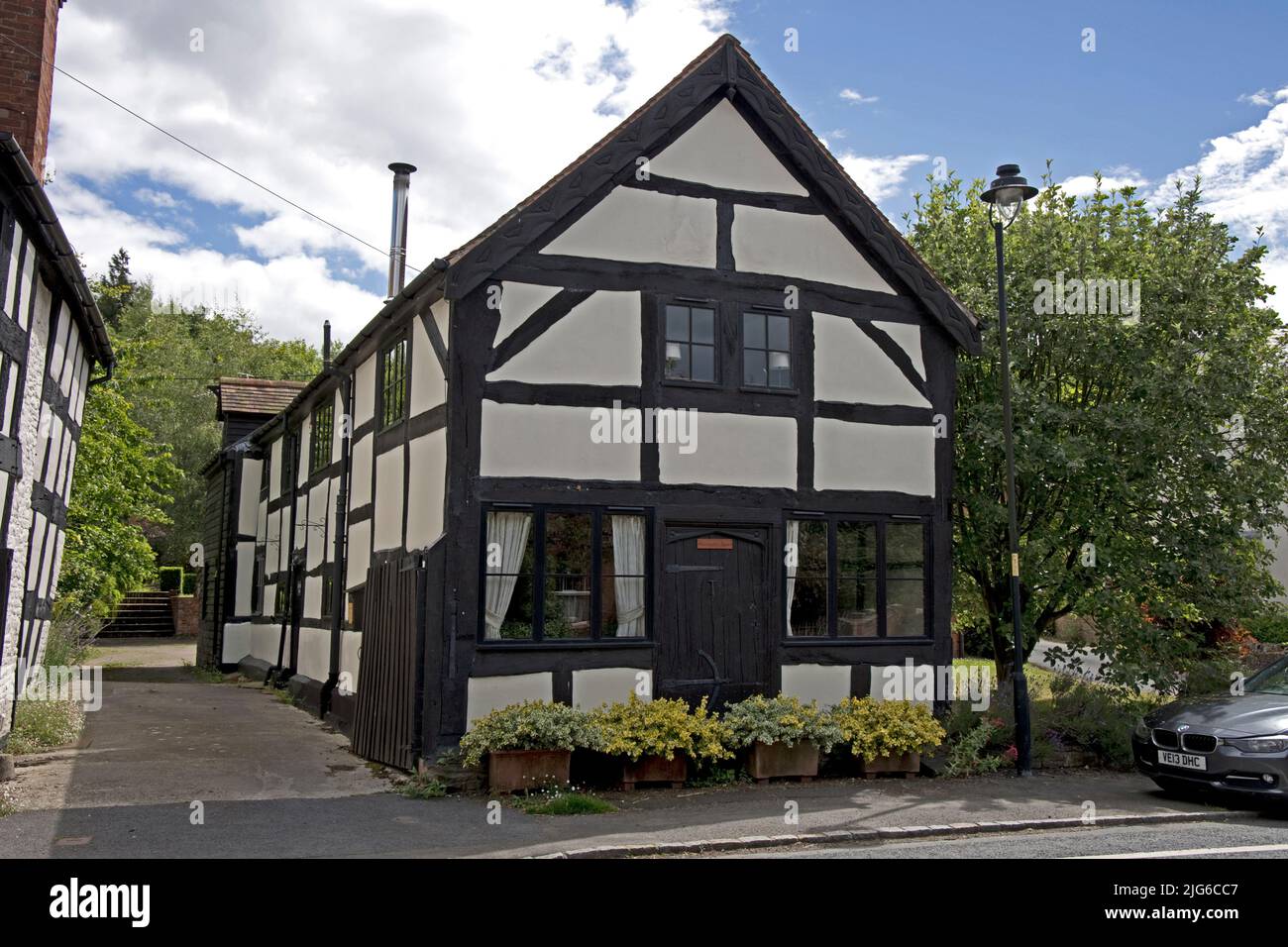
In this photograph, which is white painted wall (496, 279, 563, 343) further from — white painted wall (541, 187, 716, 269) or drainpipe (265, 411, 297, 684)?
drainpipe (265, 411, 297, 684)

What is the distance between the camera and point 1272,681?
11.7 meters

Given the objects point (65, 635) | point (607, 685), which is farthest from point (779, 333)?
point (65, 635)

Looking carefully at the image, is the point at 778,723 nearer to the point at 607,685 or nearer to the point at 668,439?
the point at 607,685

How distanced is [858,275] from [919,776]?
5876 mm

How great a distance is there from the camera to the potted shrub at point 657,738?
37.4 feet

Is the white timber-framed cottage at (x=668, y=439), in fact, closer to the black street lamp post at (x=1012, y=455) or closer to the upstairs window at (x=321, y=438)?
the black street lamp post at (x=1012, y=455)

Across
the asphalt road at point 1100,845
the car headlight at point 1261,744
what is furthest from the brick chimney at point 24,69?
the car headlight at point 1261,744

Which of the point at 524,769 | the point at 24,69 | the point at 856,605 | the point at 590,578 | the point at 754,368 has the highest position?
the point at 24,69

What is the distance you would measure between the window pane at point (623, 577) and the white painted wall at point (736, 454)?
2.31ft

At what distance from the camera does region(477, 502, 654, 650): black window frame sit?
1180 cm

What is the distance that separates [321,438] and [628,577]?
9.15 m
